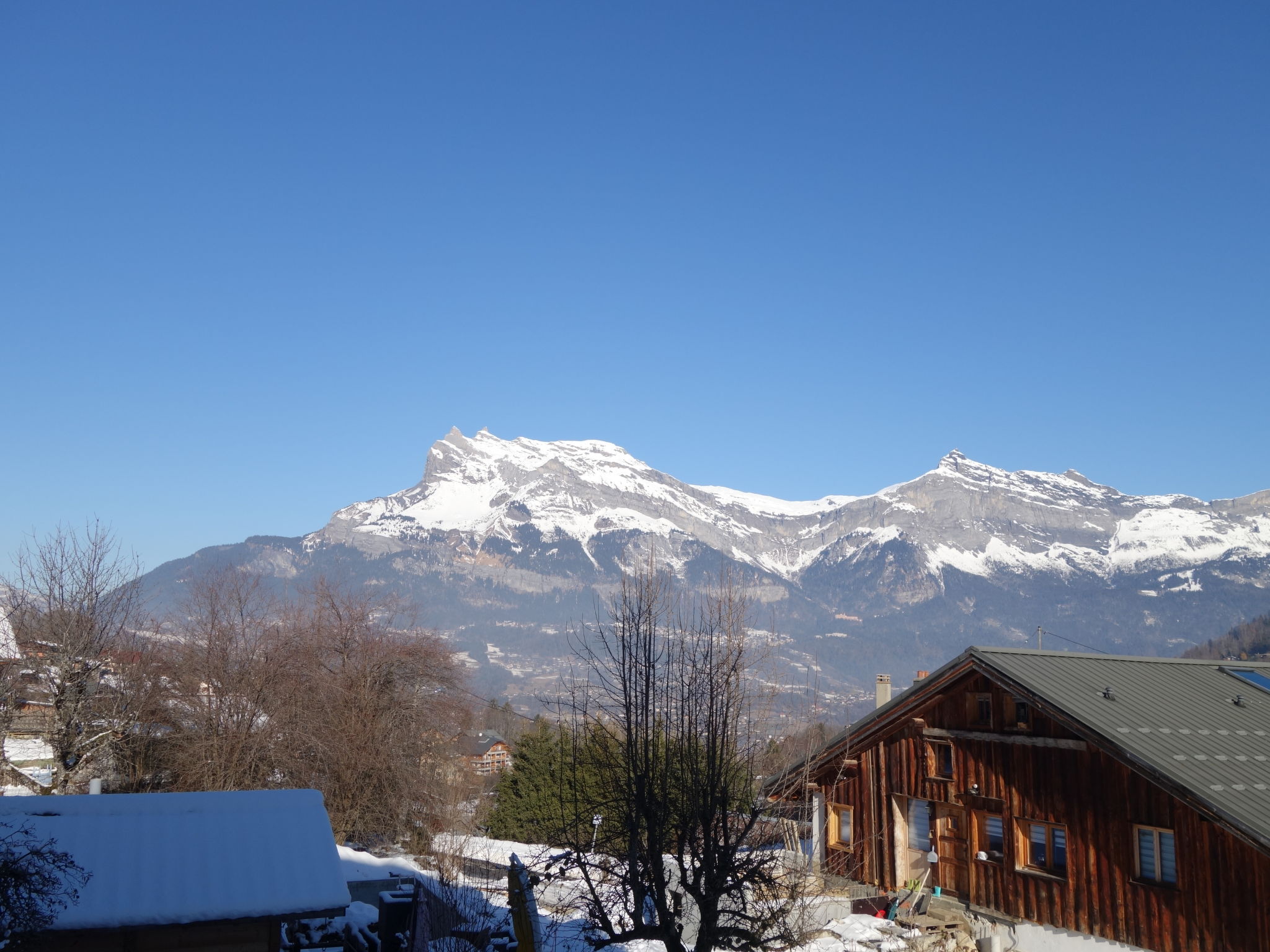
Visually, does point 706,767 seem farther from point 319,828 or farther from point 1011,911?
point 1011,911

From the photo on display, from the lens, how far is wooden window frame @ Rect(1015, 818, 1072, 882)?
21.8 m

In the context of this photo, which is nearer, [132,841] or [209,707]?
[132,841]

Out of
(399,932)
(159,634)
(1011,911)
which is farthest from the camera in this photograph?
(159,634)

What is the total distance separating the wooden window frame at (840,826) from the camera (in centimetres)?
2770

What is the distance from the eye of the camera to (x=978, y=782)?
24.2 m

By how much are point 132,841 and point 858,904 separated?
17.8m

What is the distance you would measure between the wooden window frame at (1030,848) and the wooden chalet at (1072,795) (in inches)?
1.5

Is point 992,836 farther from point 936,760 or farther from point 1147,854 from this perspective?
point 1147,854

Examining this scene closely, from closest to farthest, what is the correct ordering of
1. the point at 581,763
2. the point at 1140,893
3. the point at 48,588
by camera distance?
the point at 581,763 → the point at 1140,893 → the point at 48,588

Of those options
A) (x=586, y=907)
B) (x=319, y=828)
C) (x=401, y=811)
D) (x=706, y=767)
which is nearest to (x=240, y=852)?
(x=319, y=828)

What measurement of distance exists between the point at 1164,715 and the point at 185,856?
65.6ft

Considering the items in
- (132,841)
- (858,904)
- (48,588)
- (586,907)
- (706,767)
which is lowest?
(858,904)

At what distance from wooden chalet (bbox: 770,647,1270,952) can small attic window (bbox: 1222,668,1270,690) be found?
0.09 meters

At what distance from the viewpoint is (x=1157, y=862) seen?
1986 centimetres
